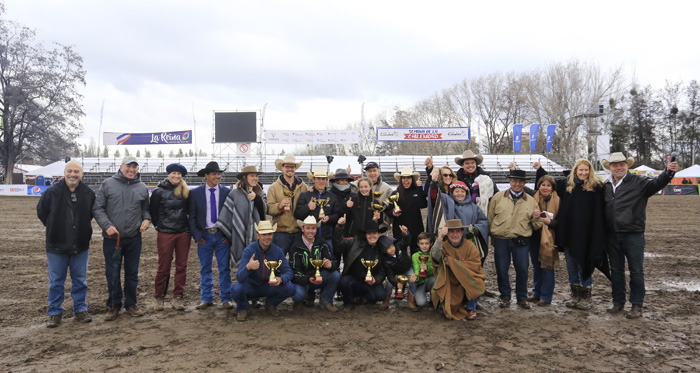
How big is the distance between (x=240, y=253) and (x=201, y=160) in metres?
37.8

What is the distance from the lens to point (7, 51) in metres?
41.5

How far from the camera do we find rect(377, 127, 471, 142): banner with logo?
118 feet

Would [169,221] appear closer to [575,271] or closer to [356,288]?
[356,288]

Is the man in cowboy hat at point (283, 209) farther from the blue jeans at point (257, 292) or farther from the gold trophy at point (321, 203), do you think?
the blue jeans at point (257, 292)

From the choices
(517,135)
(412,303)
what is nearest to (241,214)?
(412,303)

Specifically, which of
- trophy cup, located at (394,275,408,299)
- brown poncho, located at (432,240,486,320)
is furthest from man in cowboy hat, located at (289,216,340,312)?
brown poncho, located at (432,240,486,320)

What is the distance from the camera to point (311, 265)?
5.93 meters

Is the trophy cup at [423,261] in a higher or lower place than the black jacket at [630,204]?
lower

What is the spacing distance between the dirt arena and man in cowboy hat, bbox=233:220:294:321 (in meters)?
0.28

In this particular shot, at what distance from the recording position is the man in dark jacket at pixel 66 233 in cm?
524

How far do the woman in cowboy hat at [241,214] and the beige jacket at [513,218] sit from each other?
3338mm

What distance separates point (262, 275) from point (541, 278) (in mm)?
3963

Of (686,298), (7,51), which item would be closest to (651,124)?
(686,298)

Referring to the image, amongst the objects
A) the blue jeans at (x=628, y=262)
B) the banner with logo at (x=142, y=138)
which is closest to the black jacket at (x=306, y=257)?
the blue jeans at (x=628, y=262)
